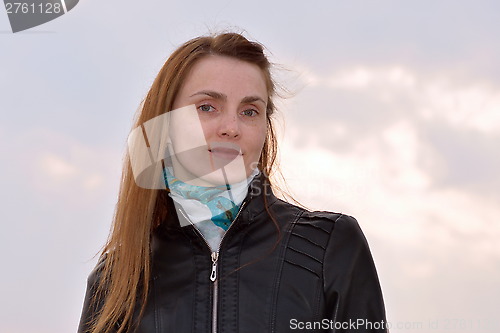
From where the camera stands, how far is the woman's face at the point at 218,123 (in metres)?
2.87

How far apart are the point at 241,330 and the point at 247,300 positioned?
0.12 meters

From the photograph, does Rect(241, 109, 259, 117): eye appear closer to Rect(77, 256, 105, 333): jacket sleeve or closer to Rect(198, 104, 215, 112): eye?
Rect(198, 104, 215, 112): eye

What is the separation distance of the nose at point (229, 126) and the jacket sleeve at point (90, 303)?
37.2 inches

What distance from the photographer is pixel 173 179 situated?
304cm

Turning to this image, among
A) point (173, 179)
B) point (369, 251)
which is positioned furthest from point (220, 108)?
point (369, 251)

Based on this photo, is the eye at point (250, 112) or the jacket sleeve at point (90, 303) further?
the jacket sleeve at point (90, 303)

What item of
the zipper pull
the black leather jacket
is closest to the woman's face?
the black leather jacket

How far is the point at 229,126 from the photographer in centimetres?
285

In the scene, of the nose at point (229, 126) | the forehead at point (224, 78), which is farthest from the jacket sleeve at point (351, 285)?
the forehead at point (224, 78)

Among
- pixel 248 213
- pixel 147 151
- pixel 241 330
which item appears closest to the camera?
pixel 241 330

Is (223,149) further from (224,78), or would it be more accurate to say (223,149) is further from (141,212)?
(141,212)

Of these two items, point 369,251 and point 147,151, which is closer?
point 369,251

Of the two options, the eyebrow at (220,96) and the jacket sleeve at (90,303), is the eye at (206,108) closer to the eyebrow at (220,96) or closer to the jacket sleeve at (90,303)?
the eyebrow at (220,96)

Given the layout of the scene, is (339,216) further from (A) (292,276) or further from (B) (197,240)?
(B) (197,240)
